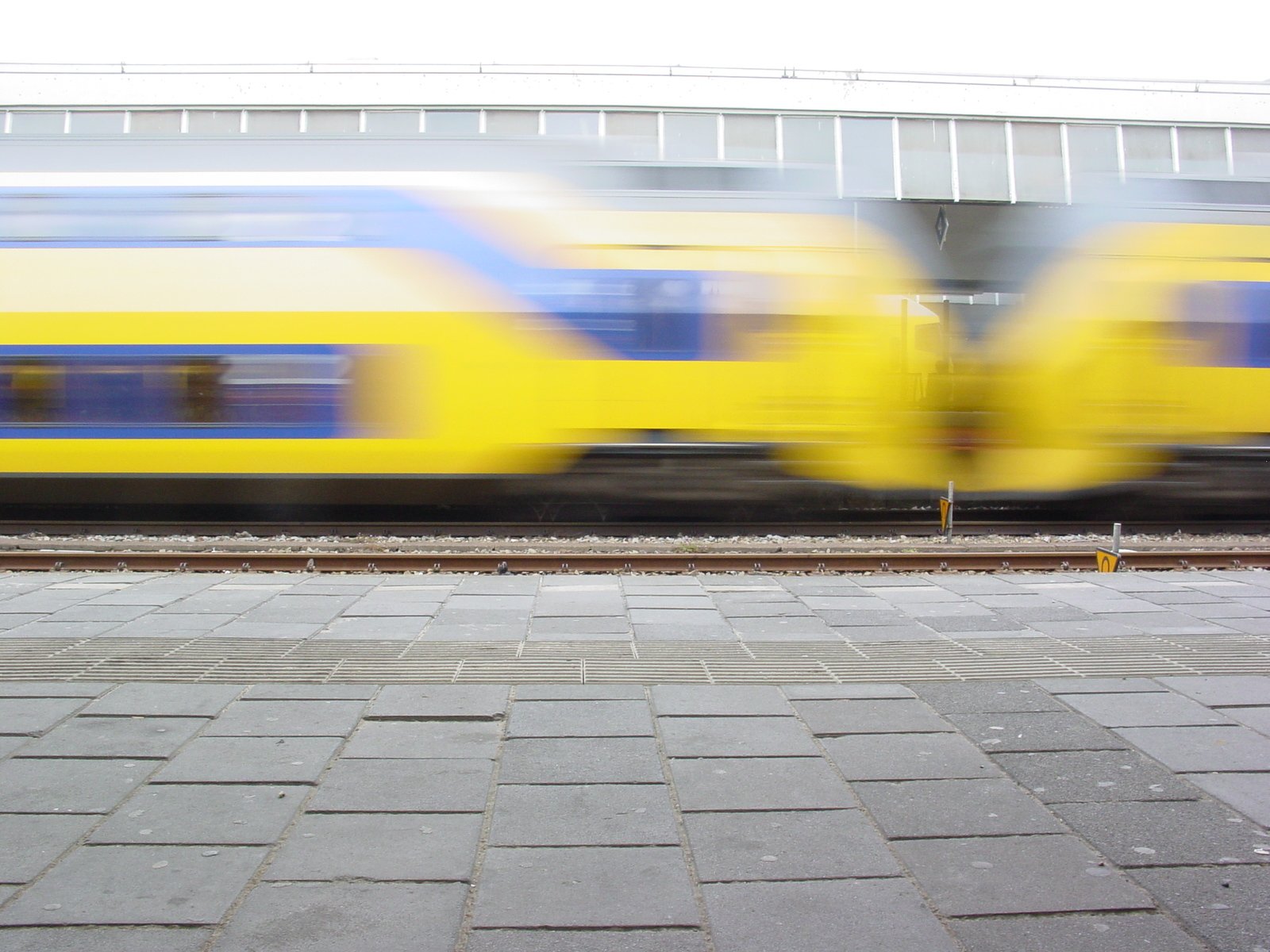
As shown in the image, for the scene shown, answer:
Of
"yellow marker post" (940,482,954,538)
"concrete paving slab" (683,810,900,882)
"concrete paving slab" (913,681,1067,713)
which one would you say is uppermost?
"yellow marker post" (940,482,954,538)

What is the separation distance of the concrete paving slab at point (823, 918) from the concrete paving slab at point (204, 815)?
1.21 m

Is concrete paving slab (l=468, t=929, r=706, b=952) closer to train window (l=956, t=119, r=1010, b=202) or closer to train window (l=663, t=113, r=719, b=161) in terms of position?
train window (l=663, t=113, r=719, b=161)

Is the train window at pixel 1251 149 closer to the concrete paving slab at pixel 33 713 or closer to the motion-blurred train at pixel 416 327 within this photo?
the motion-blurred train at pixel 416 327

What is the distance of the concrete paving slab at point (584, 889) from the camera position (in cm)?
225

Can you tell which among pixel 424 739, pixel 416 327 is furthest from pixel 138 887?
pixel 416 327

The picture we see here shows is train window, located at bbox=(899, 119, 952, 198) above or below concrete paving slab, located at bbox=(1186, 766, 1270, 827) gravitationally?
above

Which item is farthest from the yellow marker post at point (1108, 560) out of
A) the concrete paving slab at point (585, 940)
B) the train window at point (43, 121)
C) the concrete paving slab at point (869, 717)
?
the train window at point (43, 121)

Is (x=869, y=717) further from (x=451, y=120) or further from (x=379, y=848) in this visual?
(x=451, y=120)

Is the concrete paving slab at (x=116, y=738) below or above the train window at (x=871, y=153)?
below

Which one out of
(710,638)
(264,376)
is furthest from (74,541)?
(710,638)

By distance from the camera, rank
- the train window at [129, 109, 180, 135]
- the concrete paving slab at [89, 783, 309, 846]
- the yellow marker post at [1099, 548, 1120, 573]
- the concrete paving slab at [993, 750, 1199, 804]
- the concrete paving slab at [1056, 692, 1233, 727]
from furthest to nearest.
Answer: the train window at [129, 109, 180, 135]
the yellow marker post at [1099, 548, 1120, 573]
the concrete paving slab at [1056, 692, 1233, 727]
the concrete paving slab at [993, 750, 1199, 804]
the concrete paving slab at [89, 783, 309, 846]

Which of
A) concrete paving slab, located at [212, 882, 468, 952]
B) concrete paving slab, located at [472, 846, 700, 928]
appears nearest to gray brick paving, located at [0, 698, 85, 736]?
concrete paving slab, located at [212, 882, 468, 952]

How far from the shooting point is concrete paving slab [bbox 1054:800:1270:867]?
256 centimetres

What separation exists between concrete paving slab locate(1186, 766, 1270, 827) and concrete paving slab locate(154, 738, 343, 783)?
2.67 meters
